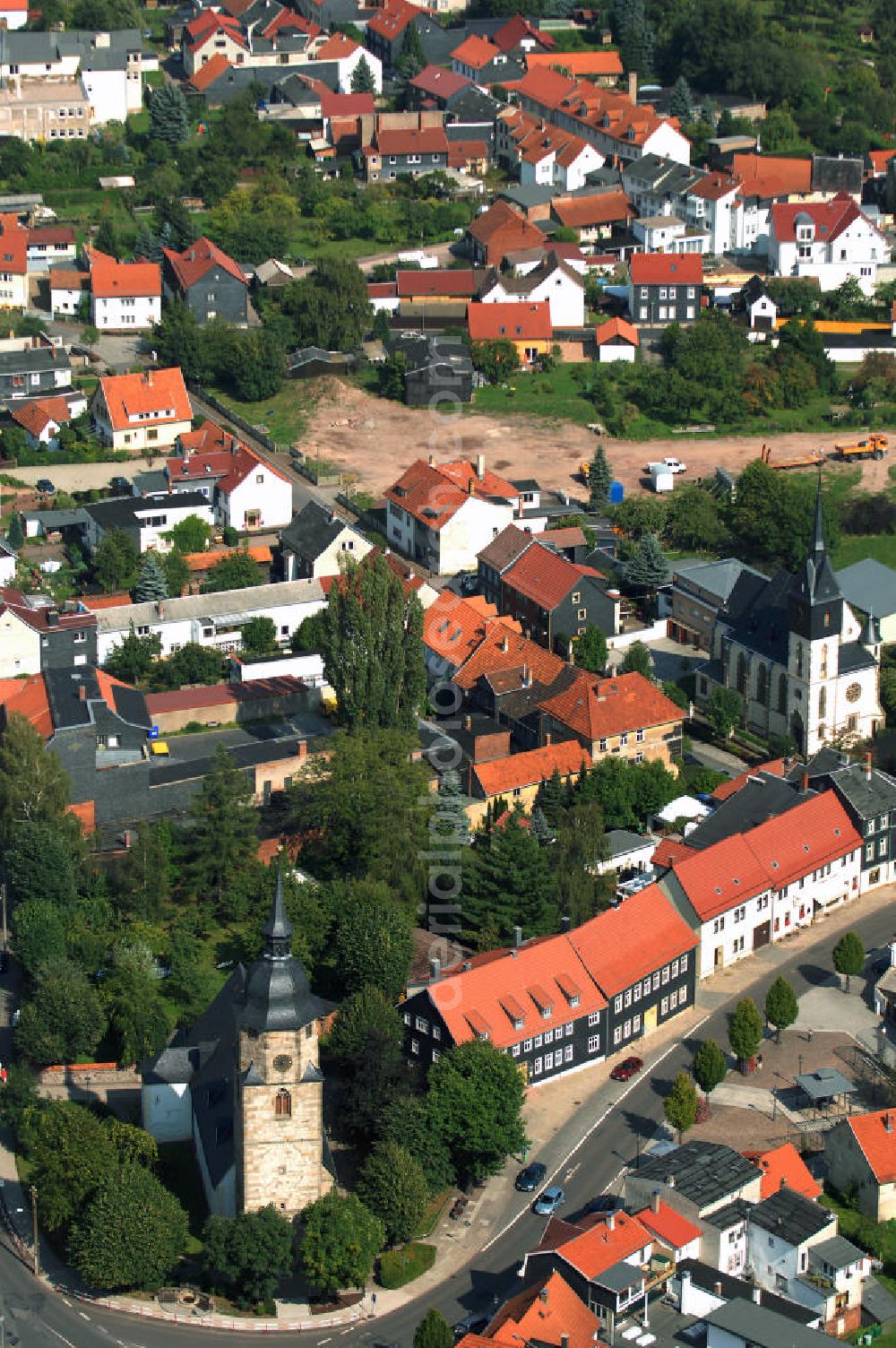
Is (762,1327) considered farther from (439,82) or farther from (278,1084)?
(439,82)

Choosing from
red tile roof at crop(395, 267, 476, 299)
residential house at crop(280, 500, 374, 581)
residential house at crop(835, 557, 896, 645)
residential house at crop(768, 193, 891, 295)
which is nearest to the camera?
residential house at crop(835, 557, 896, 645)

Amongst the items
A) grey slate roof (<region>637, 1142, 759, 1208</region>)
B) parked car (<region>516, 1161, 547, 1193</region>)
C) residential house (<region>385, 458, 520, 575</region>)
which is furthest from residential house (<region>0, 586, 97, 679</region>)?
grey slate roof (<region>637, 1142, 759, 1208</region>)

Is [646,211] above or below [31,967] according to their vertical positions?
above

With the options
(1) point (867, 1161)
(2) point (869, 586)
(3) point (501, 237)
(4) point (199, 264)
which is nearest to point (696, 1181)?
(1) point (867, 1161)

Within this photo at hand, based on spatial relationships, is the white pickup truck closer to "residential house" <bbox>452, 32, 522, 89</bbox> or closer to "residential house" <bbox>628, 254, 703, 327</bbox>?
"residential house" <bbox>628, 254, 703, 327</bbox>

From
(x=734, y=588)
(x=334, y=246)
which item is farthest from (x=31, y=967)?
(x=334, y=246)

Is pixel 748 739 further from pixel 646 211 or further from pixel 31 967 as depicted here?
pixel 646 211

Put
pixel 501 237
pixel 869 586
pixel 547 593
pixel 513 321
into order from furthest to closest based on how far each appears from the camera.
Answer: pixel 501 237 → pixel 513 321 → pixel 869 586 → pixel 547 593
